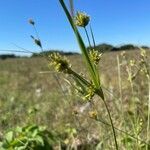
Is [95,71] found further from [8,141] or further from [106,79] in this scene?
[106,79]

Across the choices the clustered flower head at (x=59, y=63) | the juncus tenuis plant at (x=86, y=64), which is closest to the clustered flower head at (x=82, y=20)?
the juncus tenuis plant at (x=86, y=64)

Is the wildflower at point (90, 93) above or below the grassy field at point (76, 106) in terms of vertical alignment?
above

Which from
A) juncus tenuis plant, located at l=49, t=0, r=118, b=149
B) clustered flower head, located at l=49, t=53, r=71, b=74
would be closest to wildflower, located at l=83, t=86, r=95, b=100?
juncus tenuis plant, located at l=49, t=0, r=118, b=149

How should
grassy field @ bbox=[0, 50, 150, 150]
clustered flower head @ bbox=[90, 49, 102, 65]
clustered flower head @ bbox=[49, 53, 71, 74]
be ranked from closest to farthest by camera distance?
1. clustered flower head @ bbox=[49, 53, 71, 74]
2. clustered flower head @ bbox=[90, 49, 102, 65]
3. grassy field @ bbox=[0, 50, 150, 150]

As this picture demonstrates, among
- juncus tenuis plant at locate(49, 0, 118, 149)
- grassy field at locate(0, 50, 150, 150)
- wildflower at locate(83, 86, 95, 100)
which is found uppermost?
juncus tenuis plant at locate(49, 0, 118, 149)

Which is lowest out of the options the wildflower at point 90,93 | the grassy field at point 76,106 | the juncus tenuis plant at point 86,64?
the grassy field at point 76,106

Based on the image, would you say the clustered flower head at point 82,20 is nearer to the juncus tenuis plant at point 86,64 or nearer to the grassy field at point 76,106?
the juncus tenuis plant at point 86,64

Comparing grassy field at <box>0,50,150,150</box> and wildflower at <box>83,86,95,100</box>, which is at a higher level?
wildflower at <box>83,86,95,100</box>

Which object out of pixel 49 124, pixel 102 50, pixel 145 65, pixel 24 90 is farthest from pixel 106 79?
pixel 102 50

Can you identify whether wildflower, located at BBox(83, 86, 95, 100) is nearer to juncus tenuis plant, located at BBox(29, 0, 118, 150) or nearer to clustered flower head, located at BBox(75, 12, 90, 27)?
juncus tenuis plant, located at BBox(29, 0, 118, 150)
